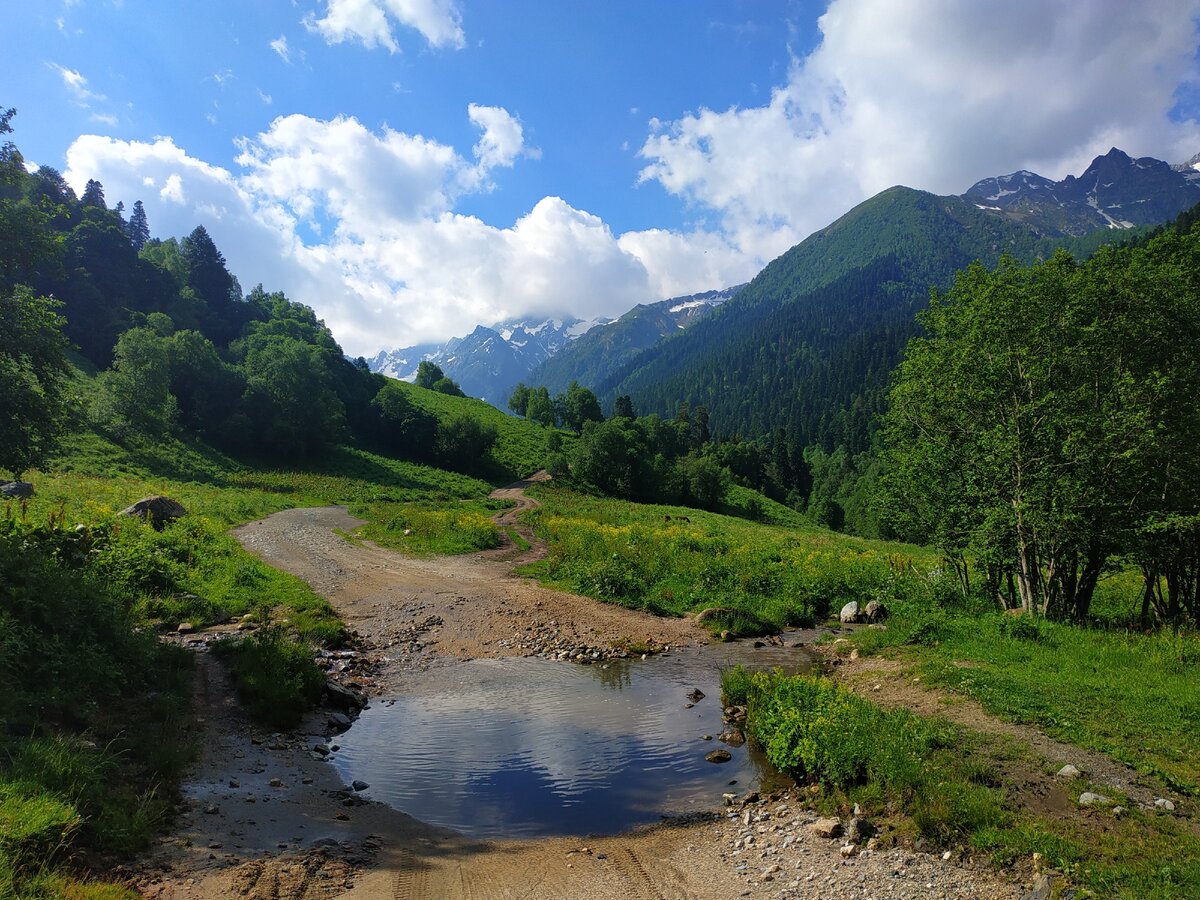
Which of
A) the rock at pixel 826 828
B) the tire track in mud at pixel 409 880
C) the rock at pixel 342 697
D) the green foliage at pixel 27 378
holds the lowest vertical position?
the rock at pixel 826 828

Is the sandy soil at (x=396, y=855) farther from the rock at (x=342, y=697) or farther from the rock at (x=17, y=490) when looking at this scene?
A: the rock at (x=17, y=490)

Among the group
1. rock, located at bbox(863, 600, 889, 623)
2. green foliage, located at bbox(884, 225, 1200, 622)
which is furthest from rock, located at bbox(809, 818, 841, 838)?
rock, located at bbox(863, 600, 889, 623)

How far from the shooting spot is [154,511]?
88.5 ft

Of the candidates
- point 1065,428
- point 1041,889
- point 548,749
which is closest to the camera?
point 1041,889

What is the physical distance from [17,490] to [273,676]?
23.4 metres

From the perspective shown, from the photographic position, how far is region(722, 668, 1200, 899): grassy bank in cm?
721

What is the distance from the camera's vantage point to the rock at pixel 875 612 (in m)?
22.8

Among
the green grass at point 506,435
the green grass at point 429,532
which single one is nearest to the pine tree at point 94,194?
the green grass at point 506,435

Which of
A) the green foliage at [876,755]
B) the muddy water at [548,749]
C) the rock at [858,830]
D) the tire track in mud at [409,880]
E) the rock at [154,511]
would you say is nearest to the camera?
the tire track in mud at [409,880]

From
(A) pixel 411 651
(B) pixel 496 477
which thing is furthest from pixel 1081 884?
(B) pixel 496 477

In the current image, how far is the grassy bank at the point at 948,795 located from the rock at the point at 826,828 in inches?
18.5

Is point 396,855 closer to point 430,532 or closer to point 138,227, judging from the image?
point 430,532

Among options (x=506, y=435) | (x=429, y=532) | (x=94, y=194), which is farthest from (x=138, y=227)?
(x=429, y=532)

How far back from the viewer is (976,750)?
413 inches
